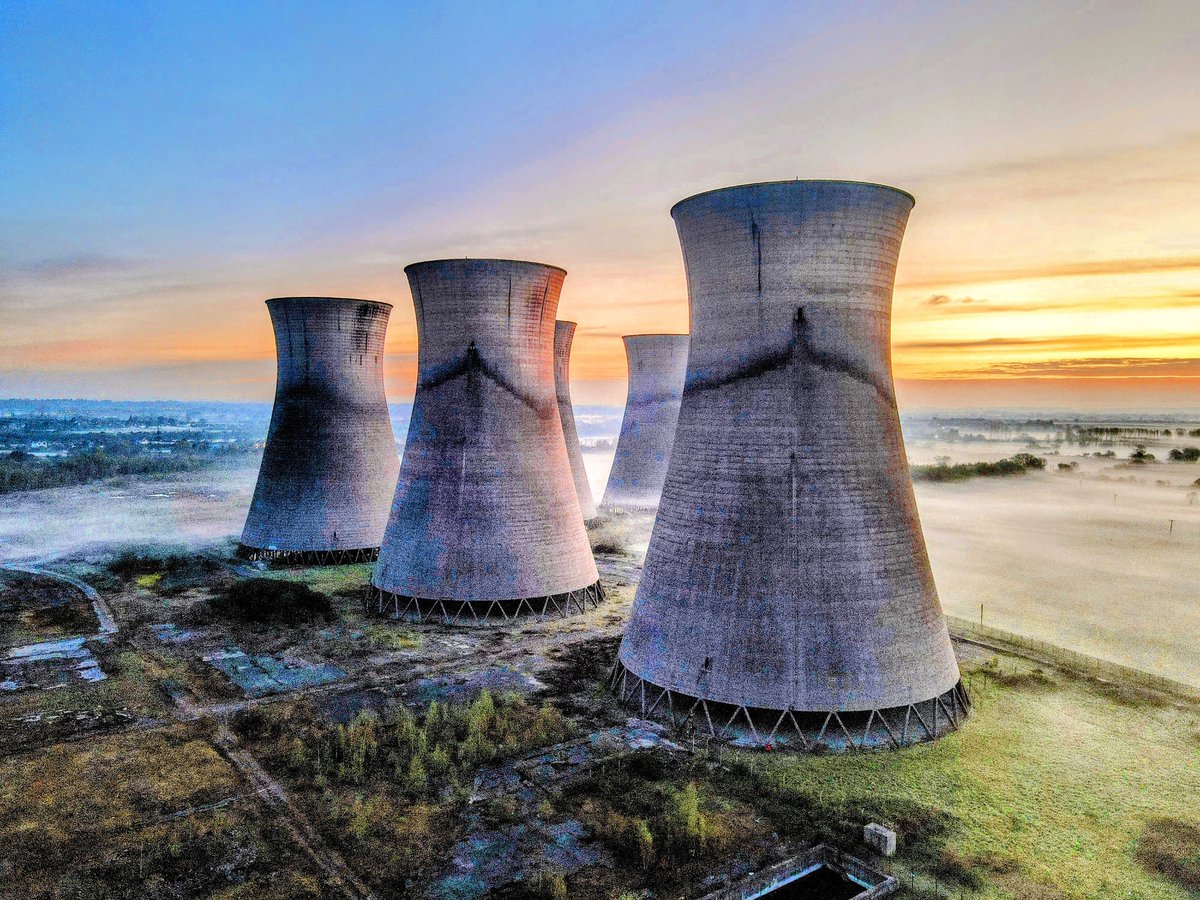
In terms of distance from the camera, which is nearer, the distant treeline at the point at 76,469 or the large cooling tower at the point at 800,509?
the large cooling tower at the point at 800,509

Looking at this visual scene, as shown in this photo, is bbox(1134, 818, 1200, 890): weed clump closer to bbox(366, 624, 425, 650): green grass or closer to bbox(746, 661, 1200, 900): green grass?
bbox(746, 661, 1200, 900): green grass

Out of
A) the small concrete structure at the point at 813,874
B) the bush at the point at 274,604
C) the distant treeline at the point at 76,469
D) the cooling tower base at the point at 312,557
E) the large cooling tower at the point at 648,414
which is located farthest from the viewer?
the distant treeline at the point at 76,469

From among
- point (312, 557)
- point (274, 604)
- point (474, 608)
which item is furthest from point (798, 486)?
point (312, 557)

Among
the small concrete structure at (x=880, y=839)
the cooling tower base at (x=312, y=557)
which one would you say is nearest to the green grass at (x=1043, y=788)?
the small concrete structure at (x=880, y=839)

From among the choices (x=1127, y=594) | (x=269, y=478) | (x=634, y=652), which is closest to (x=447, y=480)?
(x=634, y=652)

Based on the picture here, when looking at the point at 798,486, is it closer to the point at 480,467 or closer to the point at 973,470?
the point at 480,467

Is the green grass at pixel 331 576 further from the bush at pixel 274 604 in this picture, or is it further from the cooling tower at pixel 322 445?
the bush at pixel 274 604

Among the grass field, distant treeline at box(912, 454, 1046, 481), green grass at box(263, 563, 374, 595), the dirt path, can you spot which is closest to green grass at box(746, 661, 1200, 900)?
the dirt path
